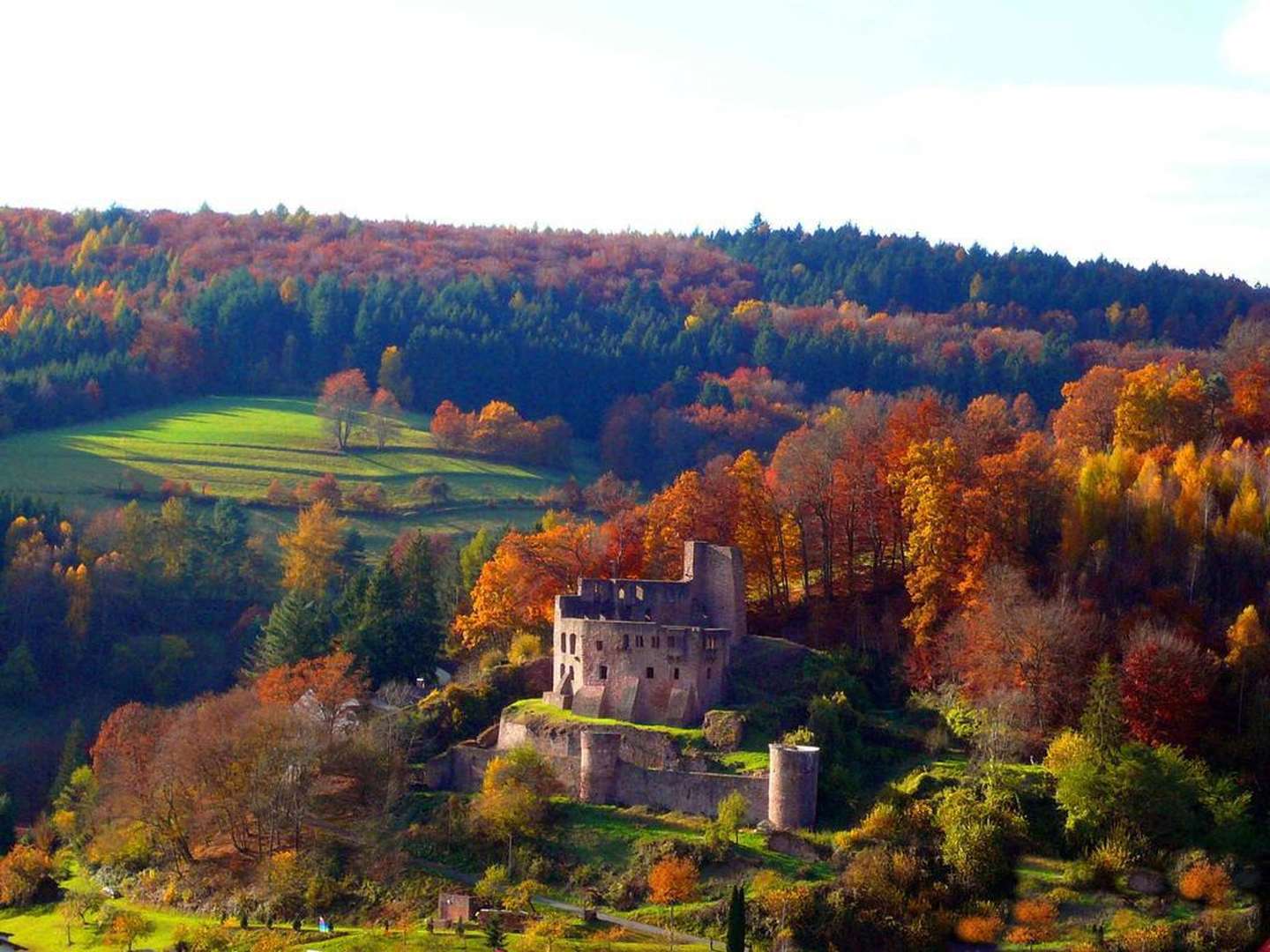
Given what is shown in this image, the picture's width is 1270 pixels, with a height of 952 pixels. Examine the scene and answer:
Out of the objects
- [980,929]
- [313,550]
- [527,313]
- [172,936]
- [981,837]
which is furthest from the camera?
[527,313]

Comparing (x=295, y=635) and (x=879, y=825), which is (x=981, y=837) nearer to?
(x=879, y=825)

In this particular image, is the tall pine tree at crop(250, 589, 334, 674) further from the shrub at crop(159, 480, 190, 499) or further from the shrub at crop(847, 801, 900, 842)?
the shrub at crop(159, 480, 190, 499)

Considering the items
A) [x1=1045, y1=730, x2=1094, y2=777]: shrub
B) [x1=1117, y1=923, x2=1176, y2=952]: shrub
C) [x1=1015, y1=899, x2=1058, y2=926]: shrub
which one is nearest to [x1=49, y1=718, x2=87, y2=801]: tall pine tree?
[x1=1045, y1=730, x2=1094, y2=777]: shrub

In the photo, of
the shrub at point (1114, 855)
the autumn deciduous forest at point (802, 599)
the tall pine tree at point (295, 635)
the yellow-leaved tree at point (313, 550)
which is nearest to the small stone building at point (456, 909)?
the autumn deciduous forest at point (802, 599)

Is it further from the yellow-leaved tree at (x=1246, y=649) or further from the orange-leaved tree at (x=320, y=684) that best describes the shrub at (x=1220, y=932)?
the orange-leaved tree at (x=320, y=684)

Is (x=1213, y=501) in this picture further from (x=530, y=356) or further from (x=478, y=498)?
(x=530, y=356)

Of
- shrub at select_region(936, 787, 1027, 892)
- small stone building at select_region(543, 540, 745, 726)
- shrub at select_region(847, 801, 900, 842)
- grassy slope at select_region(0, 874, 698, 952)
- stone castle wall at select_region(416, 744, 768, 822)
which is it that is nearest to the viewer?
grassy slope at select_region(0, 874, 698, 952)

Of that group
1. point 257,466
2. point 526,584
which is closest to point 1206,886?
point 526,584
